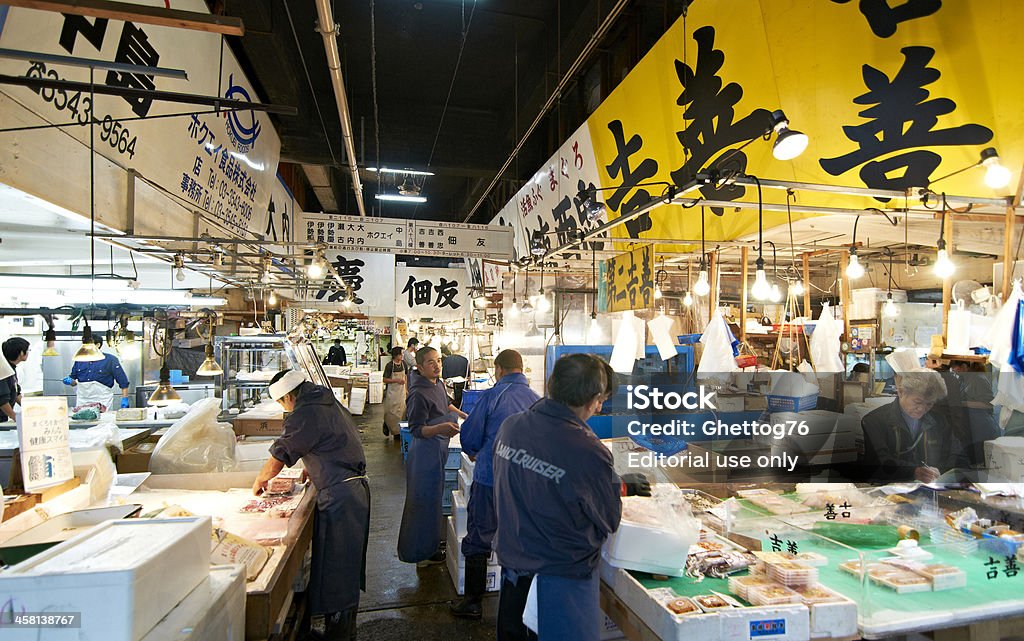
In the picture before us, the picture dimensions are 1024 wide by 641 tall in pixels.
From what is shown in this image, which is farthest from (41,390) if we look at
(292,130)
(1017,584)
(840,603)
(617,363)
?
(1017,584)

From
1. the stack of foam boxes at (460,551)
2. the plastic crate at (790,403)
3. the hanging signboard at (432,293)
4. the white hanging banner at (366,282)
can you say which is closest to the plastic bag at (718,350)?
the plastic crate at (790,403)

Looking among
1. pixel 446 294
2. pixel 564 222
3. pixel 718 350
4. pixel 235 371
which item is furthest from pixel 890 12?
pixel 446 294

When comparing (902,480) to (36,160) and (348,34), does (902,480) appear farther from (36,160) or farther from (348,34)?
(348,34)

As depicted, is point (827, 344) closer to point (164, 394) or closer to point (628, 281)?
point (628, 281)

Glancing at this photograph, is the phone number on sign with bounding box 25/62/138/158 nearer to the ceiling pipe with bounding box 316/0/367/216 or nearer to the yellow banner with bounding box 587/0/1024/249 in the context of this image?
the ceiling pipe with bounding box 316/0/367/216

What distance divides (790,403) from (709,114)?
10.3 ft

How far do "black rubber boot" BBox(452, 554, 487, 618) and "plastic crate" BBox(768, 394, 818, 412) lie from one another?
11.3ft

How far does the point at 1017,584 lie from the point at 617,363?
10.7ft

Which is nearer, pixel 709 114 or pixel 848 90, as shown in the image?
pixel 848 90

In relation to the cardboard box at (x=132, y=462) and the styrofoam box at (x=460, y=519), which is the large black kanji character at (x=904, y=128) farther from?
the cardboard box at (x=132, y=462)

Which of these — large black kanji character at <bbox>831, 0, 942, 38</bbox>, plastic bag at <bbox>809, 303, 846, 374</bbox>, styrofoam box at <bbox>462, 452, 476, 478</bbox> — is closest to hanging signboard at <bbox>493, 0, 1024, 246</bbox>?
large black kanji character at <bbox>831, 0, 942, 38</bbox>

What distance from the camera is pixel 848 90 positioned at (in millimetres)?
3914

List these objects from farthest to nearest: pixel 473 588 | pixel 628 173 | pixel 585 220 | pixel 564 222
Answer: pixel 564 222 < pixel 585 220 < pixel 628 173 < pixel 473 588

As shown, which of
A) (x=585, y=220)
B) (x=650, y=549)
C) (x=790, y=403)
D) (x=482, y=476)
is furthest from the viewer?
(x=585, y=220)
